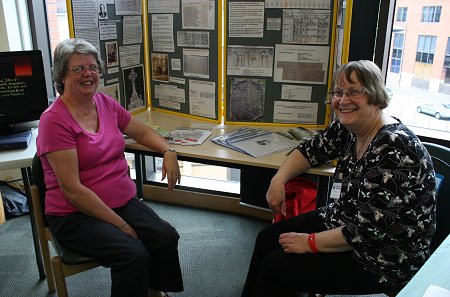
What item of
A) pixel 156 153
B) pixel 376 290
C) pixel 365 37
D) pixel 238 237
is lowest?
pixel 238 237

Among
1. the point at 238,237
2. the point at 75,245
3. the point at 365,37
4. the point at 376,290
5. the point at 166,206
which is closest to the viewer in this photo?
the point at 376,290

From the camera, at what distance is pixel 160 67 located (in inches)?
96.7

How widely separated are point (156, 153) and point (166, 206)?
105 centimetres

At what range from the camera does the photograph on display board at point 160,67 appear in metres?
2.42

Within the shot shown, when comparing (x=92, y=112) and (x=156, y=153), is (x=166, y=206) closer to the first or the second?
(x=156, y=153)

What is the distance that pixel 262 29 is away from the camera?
2.17 metres

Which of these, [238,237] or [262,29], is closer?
[262,29]

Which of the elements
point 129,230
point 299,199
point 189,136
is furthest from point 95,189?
point 299,199

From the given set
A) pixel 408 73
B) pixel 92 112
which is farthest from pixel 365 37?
pixel 92 112

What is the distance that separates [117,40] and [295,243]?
4.72ft

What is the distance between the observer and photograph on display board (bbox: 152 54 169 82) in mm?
2424

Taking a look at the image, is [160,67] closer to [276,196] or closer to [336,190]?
[276,196]

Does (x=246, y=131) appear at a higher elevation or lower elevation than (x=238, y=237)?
higher

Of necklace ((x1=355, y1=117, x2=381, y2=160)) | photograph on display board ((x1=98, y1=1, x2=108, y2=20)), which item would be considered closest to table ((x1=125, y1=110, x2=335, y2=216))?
necklace ((x1=355, y1=117, x2=381, y2=160))
